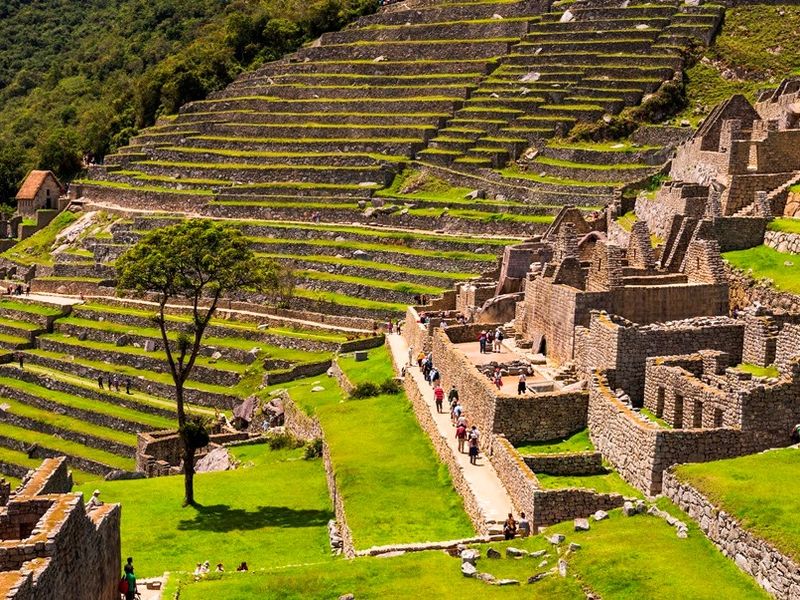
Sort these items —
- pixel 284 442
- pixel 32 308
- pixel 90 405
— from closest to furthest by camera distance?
pixel 284 442 → pixel 90 405 → pixel 32 308

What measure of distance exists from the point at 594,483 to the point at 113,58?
122 meters

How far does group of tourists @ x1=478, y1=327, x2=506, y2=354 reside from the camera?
3278cm

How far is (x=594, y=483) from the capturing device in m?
22.8

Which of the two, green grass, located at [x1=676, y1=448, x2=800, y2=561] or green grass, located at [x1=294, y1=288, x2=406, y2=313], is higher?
green grass, located at [x1=676, y1=448, x2=800, y2=561]

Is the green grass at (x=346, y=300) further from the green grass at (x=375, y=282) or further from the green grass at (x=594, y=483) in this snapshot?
the green grass at (x=594, y=483)

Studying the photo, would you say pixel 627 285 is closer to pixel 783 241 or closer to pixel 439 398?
pixel 783 241

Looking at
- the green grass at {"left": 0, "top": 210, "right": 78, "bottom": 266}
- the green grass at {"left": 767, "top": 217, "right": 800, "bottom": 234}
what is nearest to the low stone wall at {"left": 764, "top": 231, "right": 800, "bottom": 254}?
the green grass at {"left": 767, "top": 217, "right": 800, "bottom": 234}

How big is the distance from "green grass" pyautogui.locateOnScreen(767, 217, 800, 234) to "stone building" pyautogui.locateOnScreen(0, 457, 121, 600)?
1718 centimetres

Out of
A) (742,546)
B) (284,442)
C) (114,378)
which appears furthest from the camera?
(114,378)

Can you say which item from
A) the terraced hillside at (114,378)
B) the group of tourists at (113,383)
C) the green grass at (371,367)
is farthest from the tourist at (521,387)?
the group of tourists at (113,383)

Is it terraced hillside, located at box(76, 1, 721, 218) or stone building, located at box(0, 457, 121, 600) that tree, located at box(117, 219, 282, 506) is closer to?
stone building, located at box(0, 457, 121, 600)

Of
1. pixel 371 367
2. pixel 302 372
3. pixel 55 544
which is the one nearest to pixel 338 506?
A: pixel 55 544

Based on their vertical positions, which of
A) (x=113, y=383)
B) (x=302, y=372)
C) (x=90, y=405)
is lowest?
(x=90, y=405)

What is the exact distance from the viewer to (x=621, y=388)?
25.1 m
